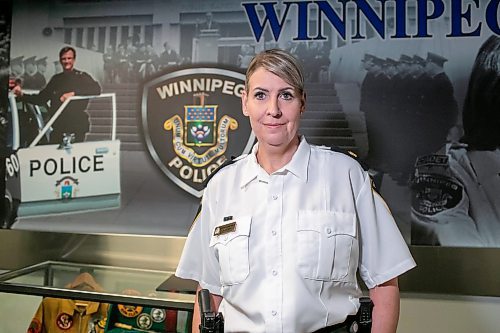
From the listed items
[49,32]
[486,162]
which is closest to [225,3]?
[49,32]

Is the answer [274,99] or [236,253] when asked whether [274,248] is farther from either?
[274,99]

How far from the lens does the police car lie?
2.36 metres

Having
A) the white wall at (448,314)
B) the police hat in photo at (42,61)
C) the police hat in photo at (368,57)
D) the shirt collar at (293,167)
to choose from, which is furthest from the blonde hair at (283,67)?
the police hat in photo at (42,61)

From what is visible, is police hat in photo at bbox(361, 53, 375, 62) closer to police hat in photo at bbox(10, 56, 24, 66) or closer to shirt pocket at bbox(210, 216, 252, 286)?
shirt pocket at bbox(210, 216, 252, 286)

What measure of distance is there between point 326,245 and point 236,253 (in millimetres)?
221

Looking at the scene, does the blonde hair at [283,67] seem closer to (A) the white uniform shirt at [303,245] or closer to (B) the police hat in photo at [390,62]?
(A) the white uniform shirt at [303,245]

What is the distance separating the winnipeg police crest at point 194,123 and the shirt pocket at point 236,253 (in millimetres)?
968

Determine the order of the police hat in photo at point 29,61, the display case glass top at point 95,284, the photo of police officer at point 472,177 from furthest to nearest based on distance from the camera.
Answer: the police hat in photo at point 29,61, the photo of police officer at point 472,177, the display case glass top at point 95,284

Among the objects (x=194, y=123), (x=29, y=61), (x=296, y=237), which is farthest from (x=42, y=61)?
(x=296, y=237)

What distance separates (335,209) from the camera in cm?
125

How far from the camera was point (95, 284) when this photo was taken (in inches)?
81.4

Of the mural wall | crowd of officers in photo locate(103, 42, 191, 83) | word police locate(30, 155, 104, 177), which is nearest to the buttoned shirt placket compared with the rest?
the mural wall

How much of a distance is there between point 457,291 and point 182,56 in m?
1.53

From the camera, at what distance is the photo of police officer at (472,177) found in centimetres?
199
